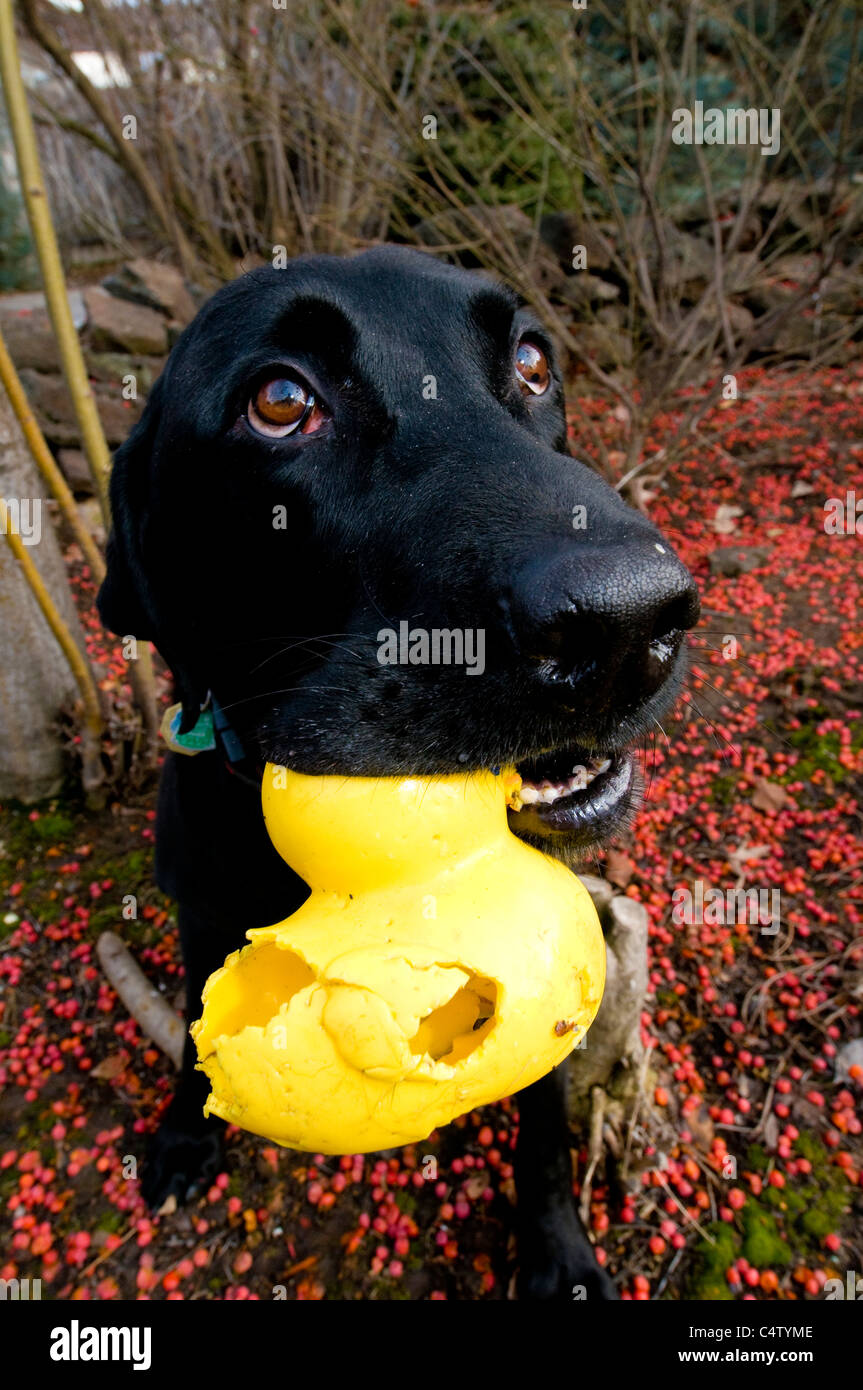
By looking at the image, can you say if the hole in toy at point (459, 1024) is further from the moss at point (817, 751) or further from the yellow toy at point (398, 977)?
the moss at point (817, 751)

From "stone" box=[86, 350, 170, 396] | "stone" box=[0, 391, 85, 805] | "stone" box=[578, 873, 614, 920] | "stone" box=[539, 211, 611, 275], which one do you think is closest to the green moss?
"stone" box=[0, 391, 85, 805]

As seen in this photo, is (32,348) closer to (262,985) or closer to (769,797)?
(769,797)

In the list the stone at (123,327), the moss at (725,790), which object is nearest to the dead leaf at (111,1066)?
the moss at (725,790)

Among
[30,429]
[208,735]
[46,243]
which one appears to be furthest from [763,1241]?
[46,243]

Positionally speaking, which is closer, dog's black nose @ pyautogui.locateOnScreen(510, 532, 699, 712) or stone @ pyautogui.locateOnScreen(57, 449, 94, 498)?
dog's black nose @ pyautogui.locateOnScreen(510, 532, 699, 712)

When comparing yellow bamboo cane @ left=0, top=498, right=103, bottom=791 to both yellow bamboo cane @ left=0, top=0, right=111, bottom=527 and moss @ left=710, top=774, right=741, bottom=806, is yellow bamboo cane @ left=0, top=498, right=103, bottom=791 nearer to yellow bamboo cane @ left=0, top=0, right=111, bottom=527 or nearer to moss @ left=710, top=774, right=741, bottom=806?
yellow bamboo cane @ left=0, top=0, right=111, bottom=527
